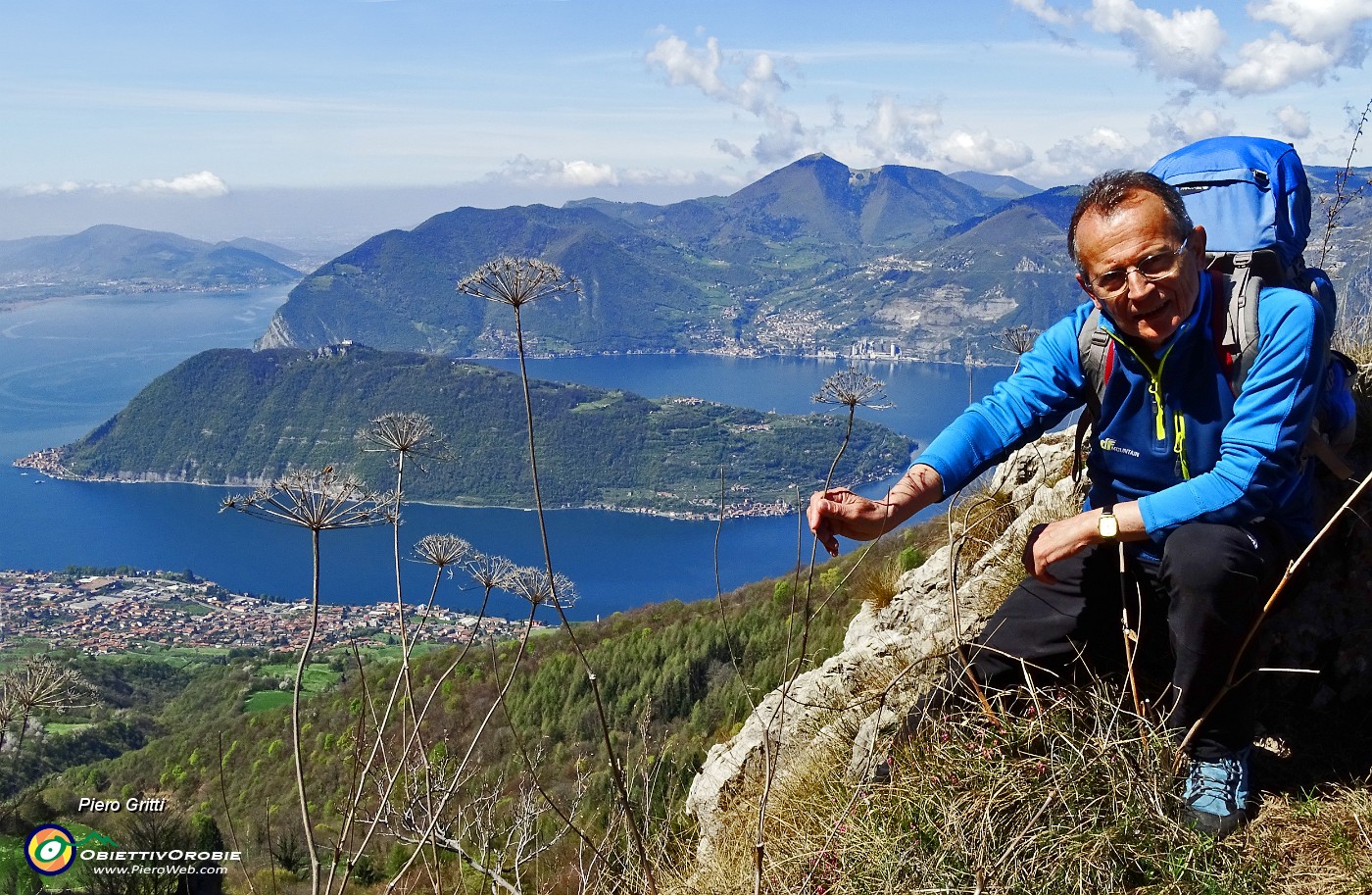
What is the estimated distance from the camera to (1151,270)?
76.0 inches

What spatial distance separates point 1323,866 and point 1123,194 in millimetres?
1466

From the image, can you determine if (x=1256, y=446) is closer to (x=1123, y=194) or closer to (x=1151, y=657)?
(x=1123, y=194)

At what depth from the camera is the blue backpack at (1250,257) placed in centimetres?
193

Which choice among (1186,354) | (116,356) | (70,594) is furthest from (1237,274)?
(116,356)

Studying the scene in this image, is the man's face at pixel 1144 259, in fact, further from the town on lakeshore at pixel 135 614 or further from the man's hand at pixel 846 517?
the town on lakeshore at pixel 135 614

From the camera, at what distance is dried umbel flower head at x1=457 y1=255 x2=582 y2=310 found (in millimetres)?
2402

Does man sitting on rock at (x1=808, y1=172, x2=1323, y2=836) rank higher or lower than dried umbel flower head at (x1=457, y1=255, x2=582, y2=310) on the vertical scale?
lower

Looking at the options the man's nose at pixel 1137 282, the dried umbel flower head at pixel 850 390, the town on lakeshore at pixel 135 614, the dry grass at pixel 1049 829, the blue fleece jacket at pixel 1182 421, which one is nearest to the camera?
the dry grass at pixel 1049 829

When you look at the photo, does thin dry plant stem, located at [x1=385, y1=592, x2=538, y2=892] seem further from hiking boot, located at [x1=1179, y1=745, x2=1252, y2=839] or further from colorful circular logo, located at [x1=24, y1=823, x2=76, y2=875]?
colorful circular logo, located at [x1=24, y1=823, x2=76, y2=875]

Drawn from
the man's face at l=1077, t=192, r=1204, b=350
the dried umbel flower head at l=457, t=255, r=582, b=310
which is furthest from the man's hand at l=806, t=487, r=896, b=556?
the dried umbel flower head at l=457, t=255, r=582, b=310

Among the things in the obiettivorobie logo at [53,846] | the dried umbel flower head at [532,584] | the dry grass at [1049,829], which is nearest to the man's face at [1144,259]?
the dry grass at [1049,829]

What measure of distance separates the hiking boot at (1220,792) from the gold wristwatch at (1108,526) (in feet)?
1.79

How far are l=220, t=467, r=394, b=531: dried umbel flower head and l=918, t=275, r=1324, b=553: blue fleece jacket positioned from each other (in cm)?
137

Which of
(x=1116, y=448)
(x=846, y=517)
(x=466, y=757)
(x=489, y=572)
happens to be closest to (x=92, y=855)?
(x=489, y=572)
